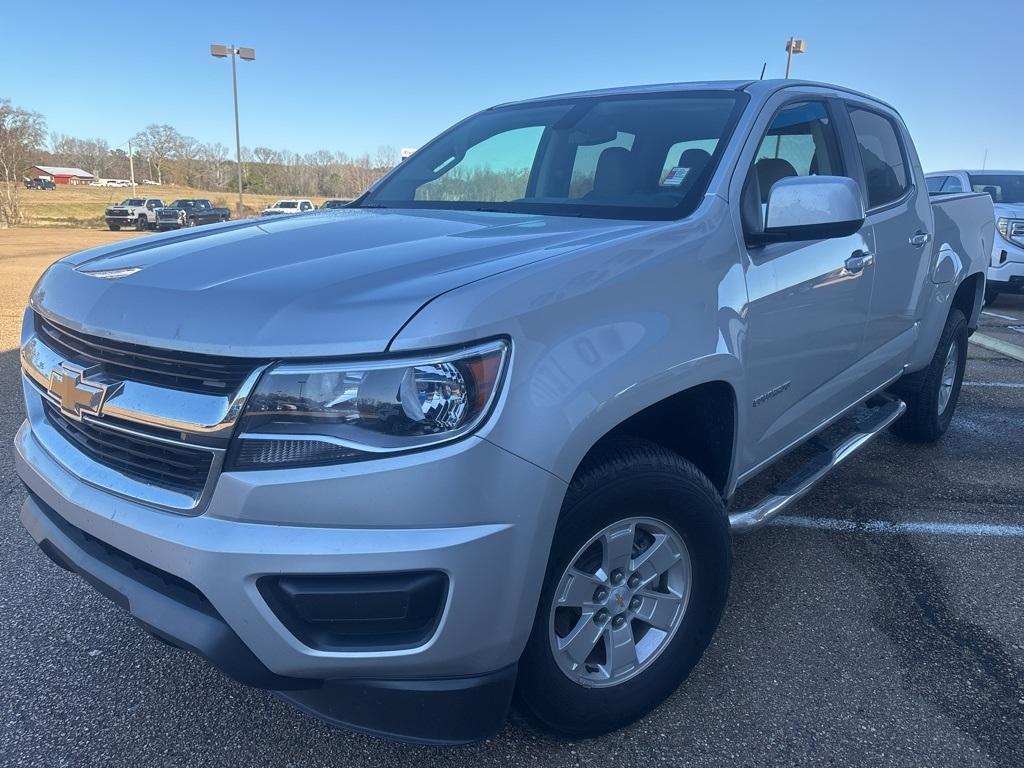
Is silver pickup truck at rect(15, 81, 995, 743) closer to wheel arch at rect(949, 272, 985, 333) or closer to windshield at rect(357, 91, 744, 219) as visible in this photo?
windshield at rect(357, 91, 744, 219)

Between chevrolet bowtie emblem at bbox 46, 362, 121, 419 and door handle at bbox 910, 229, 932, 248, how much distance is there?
11.3 feet

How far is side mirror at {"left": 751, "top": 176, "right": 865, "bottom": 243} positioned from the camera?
232cm

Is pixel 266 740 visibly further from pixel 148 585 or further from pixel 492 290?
pixel 492 290

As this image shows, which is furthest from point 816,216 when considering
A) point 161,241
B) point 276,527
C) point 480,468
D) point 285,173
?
point 285,173

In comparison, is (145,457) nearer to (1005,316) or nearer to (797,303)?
(797,303)

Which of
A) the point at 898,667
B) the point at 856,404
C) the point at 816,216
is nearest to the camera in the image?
the point at 816,216

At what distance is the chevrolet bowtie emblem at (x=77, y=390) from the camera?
181 centimetres

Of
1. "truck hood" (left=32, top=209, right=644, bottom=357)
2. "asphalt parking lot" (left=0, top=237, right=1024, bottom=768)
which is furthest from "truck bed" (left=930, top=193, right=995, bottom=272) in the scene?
"truck hood" (left=32, top=209, right=644, bottom=357)

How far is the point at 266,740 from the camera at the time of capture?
214cm

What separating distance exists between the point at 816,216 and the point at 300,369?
163 cm

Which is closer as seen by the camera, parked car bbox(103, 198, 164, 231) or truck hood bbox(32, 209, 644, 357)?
truck hood bbox(32, 209, 644, 357)

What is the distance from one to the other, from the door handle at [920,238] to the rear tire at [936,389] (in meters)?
0.82

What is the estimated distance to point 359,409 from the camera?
1572mm

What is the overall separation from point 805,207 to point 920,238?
1786 mm
